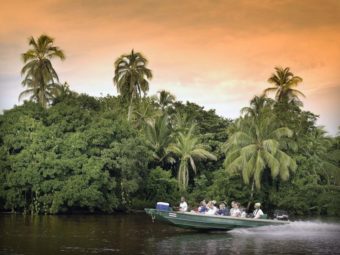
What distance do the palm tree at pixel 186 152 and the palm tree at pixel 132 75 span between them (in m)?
6.95

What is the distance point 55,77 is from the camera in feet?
177

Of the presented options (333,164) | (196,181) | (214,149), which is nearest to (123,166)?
(196,181)

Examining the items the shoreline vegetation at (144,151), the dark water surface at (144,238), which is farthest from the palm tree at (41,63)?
the dark water surface at (144,238)

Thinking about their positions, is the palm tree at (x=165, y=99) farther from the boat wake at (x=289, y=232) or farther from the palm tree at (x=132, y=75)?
the boat wake at (x=289, y=232)

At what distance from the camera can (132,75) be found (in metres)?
56.6

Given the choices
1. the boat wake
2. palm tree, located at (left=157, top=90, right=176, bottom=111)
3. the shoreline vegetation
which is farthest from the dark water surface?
palm tree, located at (left=157, top=90, right=176, bottom=111)

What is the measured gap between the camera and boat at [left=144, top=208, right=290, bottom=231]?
3180 cm

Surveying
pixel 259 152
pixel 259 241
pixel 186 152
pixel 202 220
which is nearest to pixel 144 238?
pixel 202 220

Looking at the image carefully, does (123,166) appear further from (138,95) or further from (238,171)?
(138,95)

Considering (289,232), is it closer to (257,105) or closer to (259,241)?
(259,241)

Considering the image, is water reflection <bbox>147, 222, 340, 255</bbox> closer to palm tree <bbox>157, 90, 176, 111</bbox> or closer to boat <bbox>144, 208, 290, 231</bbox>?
boat <bbox>144, 208, 290, 231</bbox>

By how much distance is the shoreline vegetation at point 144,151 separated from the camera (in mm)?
42656

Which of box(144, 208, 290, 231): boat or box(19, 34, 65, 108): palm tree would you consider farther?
box(19, 34, 65, 108): palm tree

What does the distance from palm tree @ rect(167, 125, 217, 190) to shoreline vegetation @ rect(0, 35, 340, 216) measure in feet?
0.33
